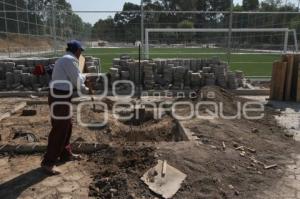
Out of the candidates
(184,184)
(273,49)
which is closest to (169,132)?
(184,184)

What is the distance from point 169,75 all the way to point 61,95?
7.94 m

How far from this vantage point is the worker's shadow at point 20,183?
4806 mm

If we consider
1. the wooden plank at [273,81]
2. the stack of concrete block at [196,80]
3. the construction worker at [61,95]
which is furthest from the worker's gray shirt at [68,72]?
the wooden plank at [273,81]

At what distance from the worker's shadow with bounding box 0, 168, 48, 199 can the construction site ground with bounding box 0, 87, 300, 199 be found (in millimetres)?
14

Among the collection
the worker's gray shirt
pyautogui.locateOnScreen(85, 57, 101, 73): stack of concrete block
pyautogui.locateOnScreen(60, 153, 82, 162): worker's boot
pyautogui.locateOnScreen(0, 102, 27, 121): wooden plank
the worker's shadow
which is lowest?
the worker's shadow

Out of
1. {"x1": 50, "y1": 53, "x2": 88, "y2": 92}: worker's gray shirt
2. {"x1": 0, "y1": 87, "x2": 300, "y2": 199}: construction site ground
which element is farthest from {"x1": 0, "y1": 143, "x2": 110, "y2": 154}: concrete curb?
{"x1": 50, "y1": 53, "x2": 88, "y2": 92}: worker's gray shirt

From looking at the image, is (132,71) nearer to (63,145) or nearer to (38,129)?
(38,129)

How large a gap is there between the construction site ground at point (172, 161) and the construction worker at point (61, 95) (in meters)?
0.30

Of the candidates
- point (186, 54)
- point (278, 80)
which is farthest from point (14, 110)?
point (186, 54)

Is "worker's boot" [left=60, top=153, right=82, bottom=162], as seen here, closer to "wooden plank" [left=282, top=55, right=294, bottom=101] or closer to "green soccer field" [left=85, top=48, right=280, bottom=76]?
"wooden plank" [left=282, top=55, right=294, bottom=101]

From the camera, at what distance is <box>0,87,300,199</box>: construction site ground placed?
496 centimetres

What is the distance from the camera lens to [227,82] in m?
13.1

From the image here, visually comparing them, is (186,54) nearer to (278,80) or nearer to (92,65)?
(92,65)

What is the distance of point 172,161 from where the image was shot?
5.61 m
